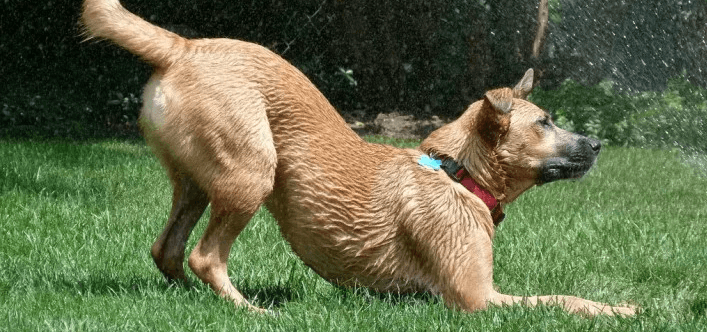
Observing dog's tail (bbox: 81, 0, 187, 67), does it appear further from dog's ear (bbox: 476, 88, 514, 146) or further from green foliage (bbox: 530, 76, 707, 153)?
green foliage (bbox: 530, 76, 707, 153)

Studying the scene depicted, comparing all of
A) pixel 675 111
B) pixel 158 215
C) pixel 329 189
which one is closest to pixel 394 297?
pixel 329 189

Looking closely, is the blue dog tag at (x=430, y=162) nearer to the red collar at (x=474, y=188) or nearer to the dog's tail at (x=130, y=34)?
the red collar at (x=474, y=188)

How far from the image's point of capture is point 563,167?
4.33m

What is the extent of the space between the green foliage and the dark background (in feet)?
2.13

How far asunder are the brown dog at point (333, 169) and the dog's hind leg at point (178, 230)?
89mm

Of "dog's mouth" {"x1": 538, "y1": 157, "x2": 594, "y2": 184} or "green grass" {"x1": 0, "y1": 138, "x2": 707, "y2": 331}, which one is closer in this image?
"green grass" {"x1": 0, "y1": 138, "x2": 707, "y2": 331}

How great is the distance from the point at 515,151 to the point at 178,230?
1.49m

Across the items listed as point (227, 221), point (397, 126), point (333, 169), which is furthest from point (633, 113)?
point (227, 221)

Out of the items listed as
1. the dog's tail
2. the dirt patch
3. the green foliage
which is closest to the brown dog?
the dog's tail

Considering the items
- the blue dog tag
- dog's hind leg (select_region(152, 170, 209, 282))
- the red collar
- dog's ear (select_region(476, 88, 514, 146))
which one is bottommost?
dog's hind leg (select_region(152, 170, 209, 282))

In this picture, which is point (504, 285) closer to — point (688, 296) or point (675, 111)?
point (688, 296)

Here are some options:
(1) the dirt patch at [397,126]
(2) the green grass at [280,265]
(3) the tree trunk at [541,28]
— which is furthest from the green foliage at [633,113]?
(2) the green grass at [280,265]

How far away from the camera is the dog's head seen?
14.2ft

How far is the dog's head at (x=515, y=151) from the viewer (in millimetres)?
4332
